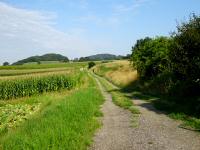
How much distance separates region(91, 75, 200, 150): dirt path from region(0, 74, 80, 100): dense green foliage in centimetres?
2461

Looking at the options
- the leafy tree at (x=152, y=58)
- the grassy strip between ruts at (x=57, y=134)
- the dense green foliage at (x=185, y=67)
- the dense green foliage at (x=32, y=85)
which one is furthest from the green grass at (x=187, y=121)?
the dense green foliage at (x=32, y=85)

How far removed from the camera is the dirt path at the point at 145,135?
12234mm

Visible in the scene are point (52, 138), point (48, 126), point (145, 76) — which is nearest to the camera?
point (52, 138)

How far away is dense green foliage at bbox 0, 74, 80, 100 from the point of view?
137 feet

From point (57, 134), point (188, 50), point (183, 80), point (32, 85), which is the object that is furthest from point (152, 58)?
point (57, 134)

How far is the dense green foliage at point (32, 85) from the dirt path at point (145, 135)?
24607 millimetres

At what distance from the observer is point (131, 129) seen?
607 inches

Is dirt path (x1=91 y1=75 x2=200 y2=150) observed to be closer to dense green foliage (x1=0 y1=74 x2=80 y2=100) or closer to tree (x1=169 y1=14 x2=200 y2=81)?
tree (x1=169 y1=14 x2=200 y2=81)

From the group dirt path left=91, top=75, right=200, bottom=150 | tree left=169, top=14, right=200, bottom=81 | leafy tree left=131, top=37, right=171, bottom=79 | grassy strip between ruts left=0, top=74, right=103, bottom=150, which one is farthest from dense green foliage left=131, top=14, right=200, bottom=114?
grassy strip between ruts left=0, top=74, right=103, bottom=150

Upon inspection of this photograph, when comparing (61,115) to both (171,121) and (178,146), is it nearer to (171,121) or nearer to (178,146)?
(171,121)

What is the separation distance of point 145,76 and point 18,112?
19766mm

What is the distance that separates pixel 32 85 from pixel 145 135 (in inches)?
1194

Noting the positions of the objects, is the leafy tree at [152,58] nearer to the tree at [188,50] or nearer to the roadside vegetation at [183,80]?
the roadside vegetation at [183,80]

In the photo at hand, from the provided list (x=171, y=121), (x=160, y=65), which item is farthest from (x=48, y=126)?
(x=160, y=65)
